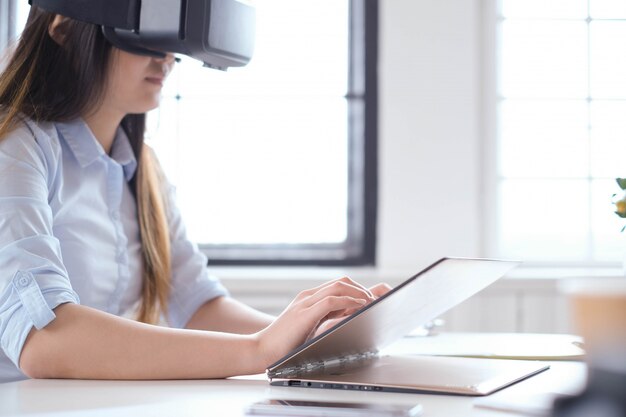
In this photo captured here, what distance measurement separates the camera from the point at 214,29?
1283 millimetres

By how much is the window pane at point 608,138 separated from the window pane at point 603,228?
5 centimetres

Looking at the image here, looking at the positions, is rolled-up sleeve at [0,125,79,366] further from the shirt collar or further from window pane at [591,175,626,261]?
window pane at [591,175,626,261]

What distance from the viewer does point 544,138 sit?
283 centimetres

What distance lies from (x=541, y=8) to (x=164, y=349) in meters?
2.10

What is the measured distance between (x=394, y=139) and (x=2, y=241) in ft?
5.38

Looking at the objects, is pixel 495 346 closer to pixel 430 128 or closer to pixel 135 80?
pixel 135 80

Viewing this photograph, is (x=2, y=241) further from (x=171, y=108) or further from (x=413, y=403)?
(x=171, y=108)

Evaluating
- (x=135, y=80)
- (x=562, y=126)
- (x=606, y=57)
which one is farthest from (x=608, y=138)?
(x=135, y=80)

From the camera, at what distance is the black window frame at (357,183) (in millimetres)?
2766

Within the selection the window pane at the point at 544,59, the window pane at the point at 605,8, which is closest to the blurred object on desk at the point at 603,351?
the window pane at the point at 544,59

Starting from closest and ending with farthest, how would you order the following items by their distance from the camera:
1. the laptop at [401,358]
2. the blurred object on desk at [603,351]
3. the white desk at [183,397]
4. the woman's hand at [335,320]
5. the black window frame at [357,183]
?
the blurred object on desk at [603,351]
the white desk at [183,397]
the laptop at [401,358]
the woman's hand at [335,320]
the black window frame at [357,183]

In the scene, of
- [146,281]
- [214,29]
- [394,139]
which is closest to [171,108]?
[394,139]

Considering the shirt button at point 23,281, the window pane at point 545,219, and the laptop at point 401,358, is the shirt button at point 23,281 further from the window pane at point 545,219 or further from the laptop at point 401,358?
the window pane at point 545,219

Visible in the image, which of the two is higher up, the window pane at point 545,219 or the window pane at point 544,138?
the window pane at point 544,138
